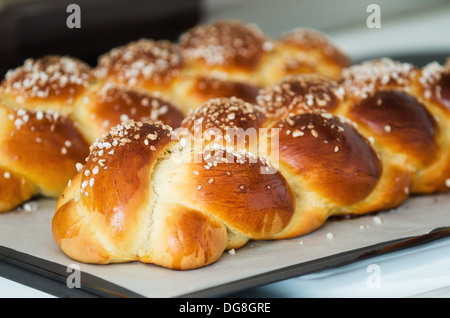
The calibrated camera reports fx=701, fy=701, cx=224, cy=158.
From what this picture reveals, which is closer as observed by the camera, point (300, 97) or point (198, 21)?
point (300, 97)

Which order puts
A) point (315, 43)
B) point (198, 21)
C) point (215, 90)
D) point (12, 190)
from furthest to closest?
point (198, 21) < point (315, 43) < point (215, 90) < point (12, 190)

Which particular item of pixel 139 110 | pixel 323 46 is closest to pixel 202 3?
pixel 323 46

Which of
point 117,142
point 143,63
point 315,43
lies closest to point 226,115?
point 117,142

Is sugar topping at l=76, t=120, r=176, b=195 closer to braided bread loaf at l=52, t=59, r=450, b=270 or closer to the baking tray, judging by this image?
braided bread loaf at l=52, t=59, r=450, b=270

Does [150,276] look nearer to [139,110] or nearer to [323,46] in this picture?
[139,110]

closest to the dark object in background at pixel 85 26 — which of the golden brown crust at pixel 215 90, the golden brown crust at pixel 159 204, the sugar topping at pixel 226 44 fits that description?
the sugar topping at pixel 226 44

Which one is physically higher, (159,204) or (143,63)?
(143,63)

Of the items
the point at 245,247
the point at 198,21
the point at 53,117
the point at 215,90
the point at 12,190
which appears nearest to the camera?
the point at 245,247

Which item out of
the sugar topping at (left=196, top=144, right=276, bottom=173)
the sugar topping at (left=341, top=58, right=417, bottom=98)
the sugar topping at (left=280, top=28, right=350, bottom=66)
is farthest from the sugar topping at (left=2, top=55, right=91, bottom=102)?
the sugar topping at (left=280, top=28, right=350, bottom=66)

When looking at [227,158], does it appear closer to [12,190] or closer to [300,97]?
[300,97]
